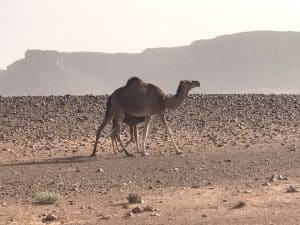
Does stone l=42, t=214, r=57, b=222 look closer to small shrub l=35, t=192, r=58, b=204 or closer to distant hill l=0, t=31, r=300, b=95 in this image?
small shrub l=35, t=192, r=58, b=204

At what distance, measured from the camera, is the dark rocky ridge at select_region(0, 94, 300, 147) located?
22375 mm

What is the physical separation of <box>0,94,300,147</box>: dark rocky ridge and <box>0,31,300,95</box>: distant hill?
115m

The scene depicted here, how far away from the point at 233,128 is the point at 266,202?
1245cm

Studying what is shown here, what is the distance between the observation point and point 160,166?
630 inches

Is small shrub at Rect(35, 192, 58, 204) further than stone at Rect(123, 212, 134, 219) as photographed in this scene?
Yes

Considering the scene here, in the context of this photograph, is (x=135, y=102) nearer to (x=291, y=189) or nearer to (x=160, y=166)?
(x=160, y=166)

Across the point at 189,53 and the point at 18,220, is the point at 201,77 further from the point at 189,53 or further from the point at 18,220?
the point at 18,220

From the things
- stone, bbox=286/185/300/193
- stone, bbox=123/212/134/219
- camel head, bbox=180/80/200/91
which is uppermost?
camel head, bbox=180/80/200/91

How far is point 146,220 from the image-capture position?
10484 millimetres

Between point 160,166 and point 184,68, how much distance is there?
141 m

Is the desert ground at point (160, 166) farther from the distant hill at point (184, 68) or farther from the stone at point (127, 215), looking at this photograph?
Result: the distant hill at point (184, 68)

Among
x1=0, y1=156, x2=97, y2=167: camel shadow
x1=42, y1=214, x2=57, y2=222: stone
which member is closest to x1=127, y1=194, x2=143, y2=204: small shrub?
x1=42, y1=214, x2=57, y2=222: stone

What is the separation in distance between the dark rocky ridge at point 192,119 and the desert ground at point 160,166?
0.04 metres

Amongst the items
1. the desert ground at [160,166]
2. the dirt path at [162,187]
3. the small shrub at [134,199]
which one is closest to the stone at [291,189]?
the desert ground at [160,166]
